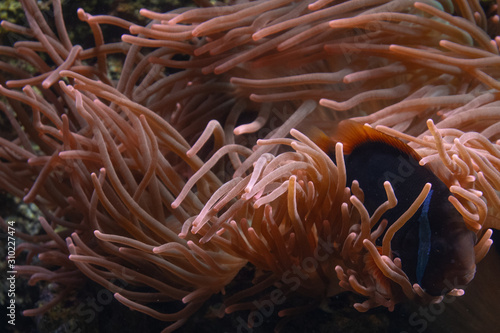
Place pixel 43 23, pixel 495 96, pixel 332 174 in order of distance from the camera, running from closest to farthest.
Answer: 1. pixel 332 174
2. pixel 495 96
3. pixel 43 23

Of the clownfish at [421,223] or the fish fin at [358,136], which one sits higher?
the fish fin at [358,136]

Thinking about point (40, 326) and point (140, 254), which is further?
point (40, 326)

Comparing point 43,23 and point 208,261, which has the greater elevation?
point 43,23

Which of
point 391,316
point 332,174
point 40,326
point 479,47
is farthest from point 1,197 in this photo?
point 479,47

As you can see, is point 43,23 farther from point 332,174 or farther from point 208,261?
point 332,174

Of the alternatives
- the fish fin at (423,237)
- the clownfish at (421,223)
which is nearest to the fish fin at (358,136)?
the clownfish at (421,223)

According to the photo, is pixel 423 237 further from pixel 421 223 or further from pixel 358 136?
pixel 358 136

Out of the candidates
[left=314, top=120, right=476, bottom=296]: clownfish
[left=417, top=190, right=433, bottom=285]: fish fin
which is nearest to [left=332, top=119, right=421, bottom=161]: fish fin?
[left=314, top=120, right=476, bottom=296]: clownfish

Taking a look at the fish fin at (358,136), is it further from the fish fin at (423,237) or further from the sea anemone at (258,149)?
the fish fin at (423,237)

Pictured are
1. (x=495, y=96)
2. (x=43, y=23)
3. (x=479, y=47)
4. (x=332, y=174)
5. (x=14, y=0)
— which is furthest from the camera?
(x=14, y=0)
